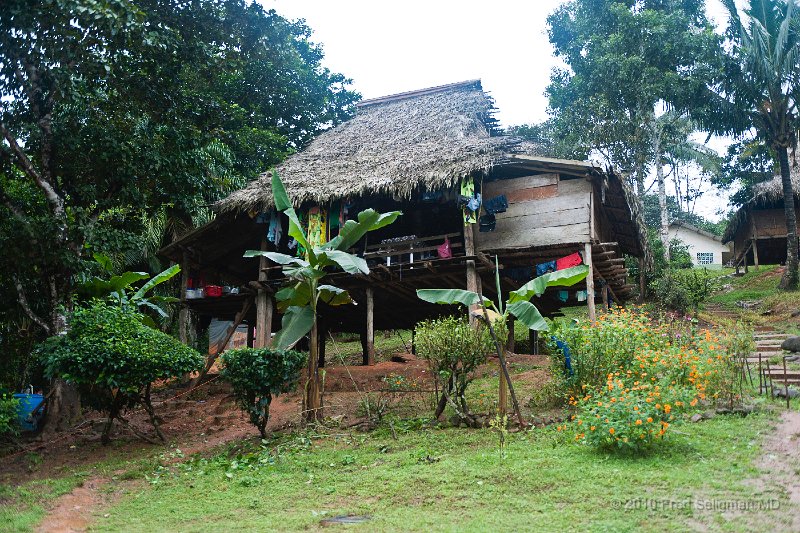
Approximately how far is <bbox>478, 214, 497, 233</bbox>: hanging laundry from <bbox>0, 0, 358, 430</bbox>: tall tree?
17.3ft

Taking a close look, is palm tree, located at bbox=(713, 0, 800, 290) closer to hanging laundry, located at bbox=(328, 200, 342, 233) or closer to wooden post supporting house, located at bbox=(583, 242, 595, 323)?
wooden post supporting house, located at bbox=(583, 242, 595, 323)

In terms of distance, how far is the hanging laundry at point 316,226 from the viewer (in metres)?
13.1

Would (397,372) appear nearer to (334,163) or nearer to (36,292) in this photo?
(334,163)

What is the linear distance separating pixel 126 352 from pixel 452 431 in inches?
183

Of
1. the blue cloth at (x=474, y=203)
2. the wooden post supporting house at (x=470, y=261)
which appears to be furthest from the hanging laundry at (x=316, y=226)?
the blue cloth at (x=474, y=203)

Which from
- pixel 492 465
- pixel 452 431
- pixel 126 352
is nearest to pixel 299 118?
pixel 126 352

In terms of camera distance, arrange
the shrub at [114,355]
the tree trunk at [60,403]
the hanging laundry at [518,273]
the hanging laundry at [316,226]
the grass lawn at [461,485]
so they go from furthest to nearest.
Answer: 1. the hanging laundry at [518,273]
2. the hanging laundry at [316,226]
3. the tree trunk at [60,403]
4. the shrub at [114,355]
5. the grass lawn at [461,485]

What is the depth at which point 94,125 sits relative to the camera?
34.2ft

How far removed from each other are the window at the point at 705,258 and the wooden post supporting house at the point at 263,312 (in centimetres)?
2683

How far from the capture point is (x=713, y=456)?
5934 millimetres

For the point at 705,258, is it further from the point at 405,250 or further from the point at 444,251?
the point at 405,250

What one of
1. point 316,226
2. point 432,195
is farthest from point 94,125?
point 432,195

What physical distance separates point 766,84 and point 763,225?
6454mm

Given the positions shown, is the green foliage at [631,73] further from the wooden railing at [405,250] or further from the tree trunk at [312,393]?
the tree trunk at [312,393]
